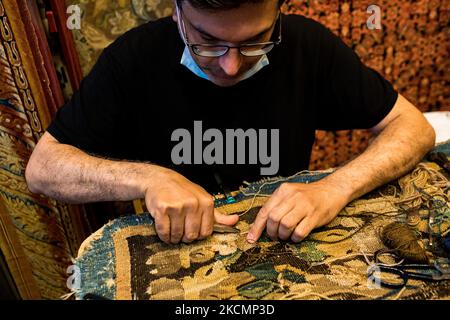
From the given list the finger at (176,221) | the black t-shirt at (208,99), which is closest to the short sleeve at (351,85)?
the black t-shirt at (208,99)

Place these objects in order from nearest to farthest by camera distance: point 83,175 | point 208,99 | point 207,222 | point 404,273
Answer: point 404,273 < point 207,222 < point 83,175 < point 208,99

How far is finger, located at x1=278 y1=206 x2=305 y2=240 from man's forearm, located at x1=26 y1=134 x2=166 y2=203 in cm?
32

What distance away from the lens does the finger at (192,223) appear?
0.90 m

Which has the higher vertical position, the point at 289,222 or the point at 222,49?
the point at 222,49

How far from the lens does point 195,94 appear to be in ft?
3.96

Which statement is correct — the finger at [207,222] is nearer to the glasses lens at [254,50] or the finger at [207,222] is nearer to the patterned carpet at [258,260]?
the patterned carpet at [258,260]

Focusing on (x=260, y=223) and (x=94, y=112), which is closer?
(x=260, y=223)

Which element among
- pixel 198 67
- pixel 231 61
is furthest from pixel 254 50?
pixel 198 67

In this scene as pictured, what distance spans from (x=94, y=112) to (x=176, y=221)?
0.46 metres

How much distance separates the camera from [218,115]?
123 cm

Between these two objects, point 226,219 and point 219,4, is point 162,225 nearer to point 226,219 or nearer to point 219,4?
point 226,219

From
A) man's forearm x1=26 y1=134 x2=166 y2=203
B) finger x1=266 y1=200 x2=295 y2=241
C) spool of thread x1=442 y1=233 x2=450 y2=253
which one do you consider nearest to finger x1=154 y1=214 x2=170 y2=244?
man's forearm x1=26 y1=134 x2=166 y2=203

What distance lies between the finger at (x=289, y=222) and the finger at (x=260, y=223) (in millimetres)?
41

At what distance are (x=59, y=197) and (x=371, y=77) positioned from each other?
0.99 meters
